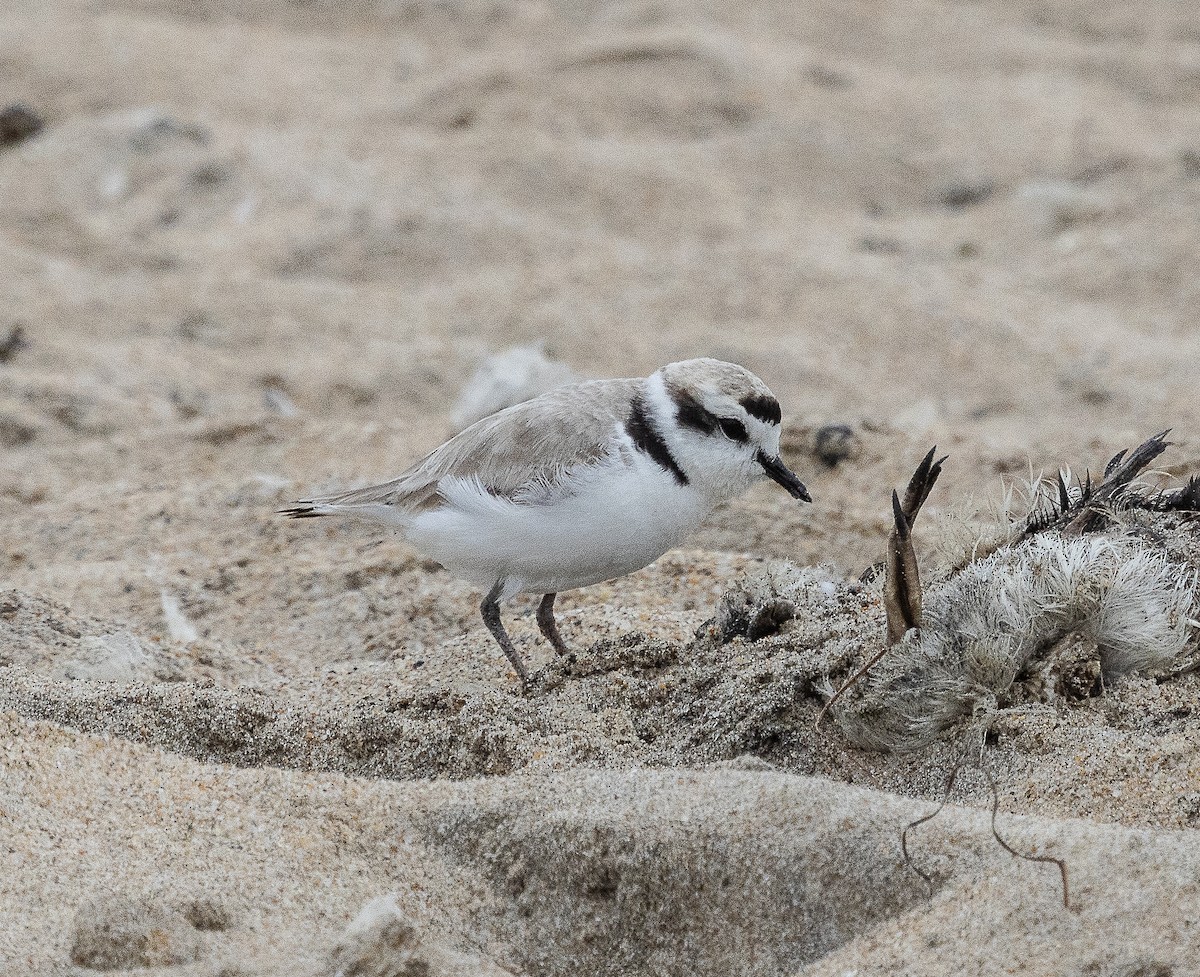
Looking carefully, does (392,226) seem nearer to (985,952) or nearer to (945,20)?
(945,20)

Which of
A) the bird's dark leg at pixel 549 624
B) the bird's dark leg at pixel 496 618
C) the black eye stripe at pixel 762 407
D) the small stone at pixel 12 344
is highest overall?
the black eye stripe at pixel 762 407

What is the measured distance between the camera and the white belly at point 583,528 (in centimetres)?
348

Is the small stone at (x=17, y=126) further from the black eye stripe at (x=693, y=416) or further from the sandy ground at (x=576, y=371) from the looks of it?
the black eye stripe at (x=693, y=416)

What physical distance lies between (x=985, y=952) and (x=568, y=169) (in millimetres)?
6687

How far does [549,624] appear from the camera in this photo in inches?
151

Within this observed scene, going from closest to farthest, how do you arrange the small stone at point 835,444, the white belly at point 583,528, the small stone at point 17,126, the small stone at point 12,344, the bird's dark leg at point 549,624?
the white belly at point 583,528 → the bird's dark leg at point 549,624 → the small stone at point 835,444 → the small stone at point 12,344 → the small stone at point 17,126

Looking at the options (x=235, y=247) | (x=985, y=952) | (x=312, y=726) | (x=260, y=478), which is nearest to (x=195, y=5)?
(x=235, y=247)

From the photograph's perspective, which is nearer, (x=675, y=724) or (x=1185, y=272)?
(x=675, y=724)

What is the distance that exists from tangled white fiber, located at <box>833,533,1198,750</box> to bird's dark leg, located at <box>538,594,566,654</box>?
3.60 feet

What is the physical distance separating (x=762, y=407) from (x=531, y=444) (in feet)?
1.92

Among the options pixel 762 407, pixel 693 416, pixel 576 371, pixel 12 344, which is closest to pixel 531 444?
pixel 693 416

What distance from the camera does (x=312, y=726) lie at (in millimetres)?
3117

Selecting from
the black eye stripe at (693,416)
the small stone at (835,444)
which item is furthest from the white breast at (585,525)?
the small stone at (835,444)

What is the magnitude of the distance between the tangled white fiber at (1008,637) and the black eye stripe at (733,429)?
882 mm
